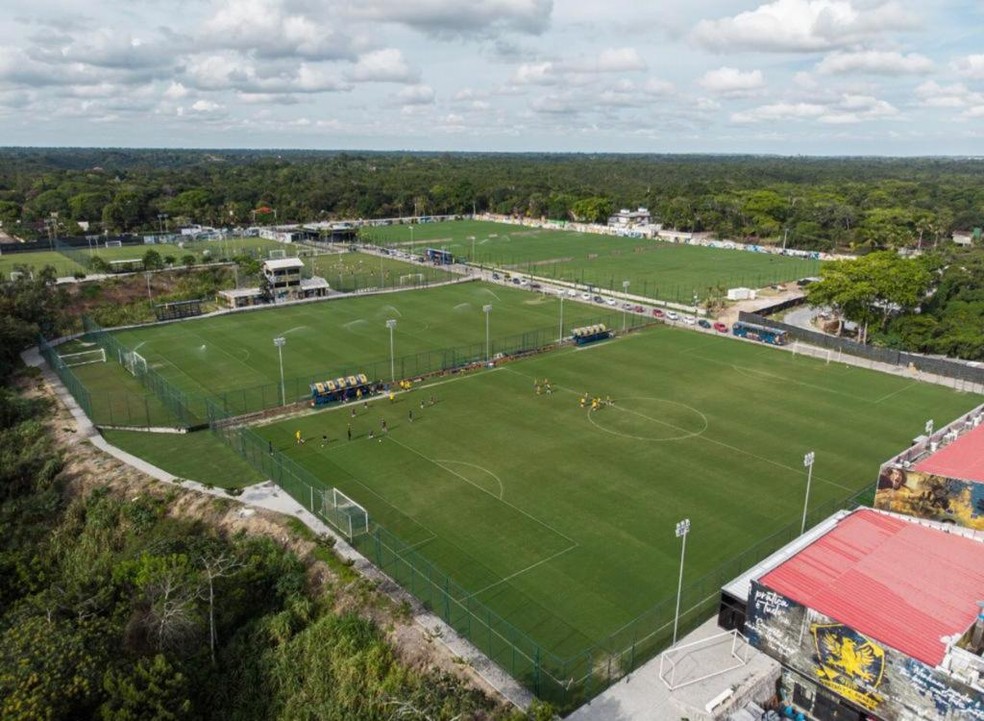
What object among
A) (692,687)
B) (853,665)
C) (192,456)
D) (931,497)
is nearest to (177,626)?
(192,456)

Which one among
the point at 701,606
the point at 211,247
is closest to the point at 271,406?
the point at 701,606

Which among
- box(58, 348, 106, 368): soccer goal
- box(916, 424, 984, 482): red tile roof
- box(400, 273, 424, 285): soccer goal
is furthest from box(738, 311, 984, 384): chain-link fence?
box(58, 348, 106, 368): soccer goal

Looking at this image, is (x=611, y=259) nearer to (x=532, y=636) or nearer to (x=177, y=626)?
(x=532, y=636)

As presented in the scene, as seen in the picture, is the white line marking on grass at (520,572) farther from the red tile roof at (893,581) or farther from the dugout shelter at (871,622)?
the red tile roof at (893,581)

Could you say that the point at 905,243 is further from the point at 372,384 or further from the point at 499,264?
the point at 372,384

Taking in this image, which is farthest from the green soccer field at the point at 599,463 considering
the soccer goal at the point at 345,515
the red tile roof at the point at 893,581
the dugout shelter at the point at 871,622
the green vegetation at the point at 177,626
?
the green vegetation at the point at 177,626
